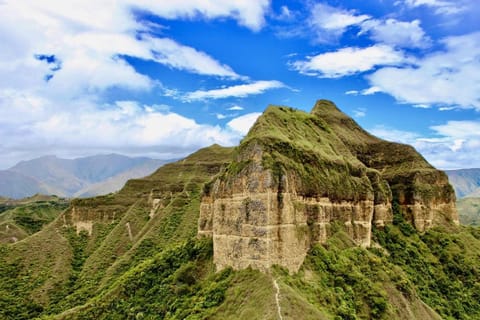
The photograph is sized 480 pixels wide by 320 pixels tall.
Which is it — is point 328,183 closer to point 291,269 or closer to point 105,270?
Result: point 291,269

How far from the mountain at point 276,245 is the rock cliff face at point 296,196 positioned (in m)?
0.17

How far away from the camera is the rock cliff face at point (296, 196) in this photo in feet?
133

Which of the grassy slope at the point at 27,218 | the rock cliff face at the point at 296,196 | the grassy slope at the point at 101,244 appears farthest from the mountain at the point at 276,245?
the grassy slope at the point at 27,218

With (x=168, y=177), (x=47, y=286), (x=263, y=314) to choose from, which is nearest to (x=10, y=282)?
(x=47, y=286)

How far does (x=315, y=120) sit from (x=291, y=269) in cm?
2986

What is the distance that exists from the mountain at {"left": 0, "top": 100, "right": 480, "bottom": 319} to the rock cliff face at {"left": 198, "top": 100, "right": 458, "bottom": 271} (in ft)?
0.57

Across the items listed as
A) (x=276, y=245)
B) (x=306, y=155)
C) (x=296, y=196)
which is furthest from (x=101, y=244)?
(x=276, y=245)

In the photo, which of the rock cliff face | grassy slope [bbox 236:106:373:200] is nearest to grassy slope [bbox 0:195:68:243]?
the rock cliff face

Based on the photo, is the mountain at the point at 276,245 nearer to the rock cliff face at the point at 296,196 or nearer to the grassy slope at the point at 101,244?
the rock cliff face at the point at 296,196

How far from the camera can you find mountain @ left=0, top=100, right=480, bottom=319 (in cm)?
4059

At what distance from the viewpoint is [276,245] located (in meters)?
40.2

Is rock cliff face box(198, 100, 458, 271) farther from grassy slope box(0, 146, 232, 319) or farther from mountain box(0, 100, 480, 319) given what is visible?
grassy slope box(0, 146, 232, 319)

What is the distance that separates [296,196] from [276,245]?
617 cm

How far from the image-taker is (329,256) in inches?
1858
